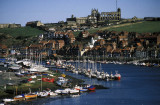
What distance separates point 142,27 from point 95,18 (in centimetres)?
4202

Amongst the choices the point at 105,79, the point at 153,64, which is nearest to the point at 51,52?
the point at 153,64

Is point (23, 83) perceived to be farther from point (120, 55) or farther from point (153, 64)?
point (120, 55)

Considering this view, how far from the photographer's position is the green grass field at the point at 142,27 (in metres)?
131

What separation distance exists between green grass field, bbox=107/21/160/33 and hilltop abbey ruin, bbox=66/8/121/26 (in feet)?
80.0

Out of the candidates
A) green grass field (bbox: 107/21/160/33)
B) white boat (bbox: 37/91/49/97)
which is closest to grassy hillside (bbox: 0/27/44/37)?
green grass field (bbox: 107/21/160/33)

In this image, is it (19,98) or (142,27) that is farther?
(142,27)

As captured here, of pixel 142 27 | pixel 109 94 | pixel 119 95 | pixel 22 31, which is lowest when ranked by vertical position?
pixel 119 95

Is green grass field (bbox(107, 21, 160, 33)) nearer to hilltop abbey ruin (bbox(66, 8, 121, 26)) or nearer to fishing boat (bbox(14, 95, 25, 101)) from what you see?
hilltop abbey ruin (bbox(66, 8, 121, 26))

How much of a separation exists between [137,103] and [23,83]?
17.1m

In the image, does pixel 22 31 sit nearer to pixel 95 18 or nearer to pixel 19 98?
pixel 95 18

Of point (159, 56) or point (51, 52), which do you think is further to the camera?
point (51, 52)

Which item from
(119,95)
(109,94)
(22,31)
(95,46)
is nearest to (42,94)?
(109,94)

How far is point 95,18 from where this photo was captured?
6914 inches

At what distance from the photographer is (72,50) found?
118750mm
